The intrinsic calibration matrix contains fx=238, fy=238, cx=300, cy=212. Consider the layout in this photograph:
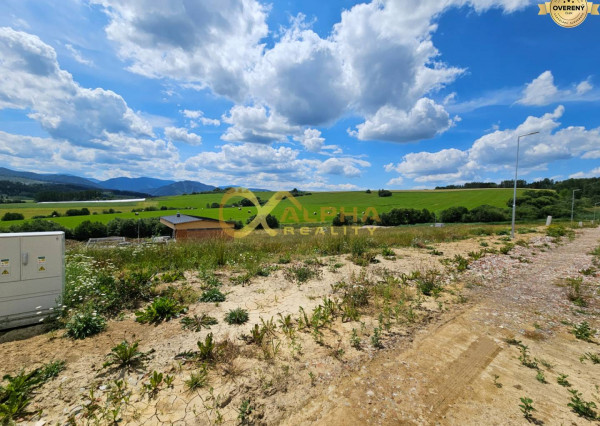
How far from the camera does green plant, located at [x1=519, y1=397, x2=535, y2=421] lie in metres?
2.85

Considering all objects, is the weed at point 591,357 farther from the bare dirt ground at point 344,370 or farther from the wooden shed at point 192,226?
the wooden shed at point 192,226

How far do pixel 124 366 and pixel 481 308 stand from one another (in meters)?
7.61

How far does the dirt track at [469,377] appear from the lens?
289 cm

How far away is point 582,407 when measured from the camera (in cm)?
289

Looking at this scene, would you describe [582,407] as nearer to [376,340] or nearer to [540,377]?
[540,377]

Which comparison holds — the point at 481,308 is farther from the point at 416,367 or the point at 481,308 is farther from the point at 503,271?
the point at 503,271

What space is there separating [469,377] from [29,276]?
7.96 metres

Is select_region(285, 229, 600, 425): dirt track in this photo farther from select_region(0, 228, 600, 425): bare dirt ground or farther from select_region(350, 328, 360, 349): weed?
select_region(350, 328, 360, 349): weed

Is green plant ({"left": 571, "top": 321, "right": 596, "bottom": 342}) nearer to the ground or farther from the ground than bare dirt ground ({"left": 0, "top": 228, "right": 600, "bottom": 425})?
farther from the ground

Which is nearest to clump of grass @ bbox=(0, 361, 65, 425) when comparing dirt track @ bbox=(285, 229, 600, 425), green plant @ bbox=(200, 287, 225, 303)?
green plant @ bbox=(200, 287, 225, 303)

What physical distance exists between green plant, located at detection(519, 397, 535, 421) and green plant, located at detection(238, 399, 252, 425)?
3.32 metres

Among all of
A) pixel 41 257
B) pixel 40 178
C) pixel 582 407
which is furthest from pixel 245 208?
pixel 40 178

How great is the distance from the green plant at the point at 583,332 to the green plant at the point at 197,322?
7354 mm

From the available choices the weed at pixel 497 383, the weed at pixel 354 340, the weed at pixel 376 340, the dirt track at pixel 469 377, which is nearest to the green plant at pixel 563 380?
the dirt track at pixel 469 377
